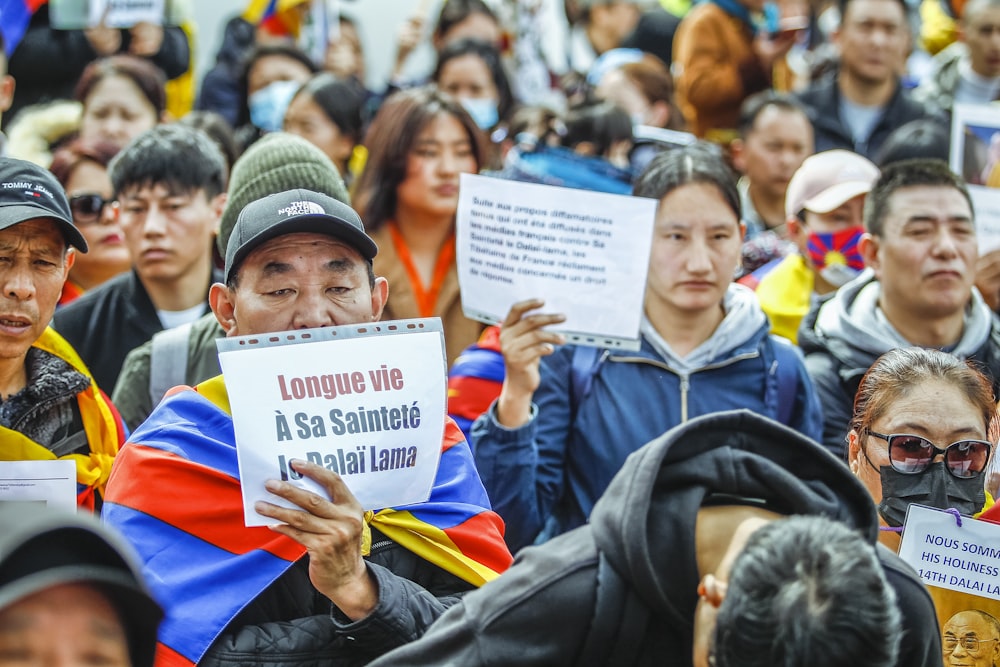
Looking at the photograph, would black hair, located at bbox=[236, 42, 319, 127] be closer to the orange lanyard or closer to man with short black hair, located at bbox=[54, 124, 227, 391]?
the orange lanyard

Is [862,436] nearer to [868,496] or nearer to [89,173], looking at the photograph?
[868,496]

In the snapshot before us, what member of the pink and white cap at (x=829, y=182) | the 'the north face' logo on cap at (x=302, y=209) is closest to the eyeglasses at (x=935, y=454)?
the 'the north face' logo on cap at (x=302, y=209)

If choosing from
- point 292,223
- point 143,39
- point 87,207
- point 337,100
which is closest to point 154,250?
point 87,207

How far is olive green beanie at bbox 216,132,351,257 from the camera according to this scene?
4.48 meters

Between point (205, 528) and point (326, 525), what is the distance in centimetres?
50

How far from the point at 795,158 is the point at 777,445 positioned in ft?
17.0

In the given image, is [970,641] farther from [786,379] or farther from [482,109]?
[482,109]

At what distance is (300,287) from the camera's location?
3342 mm

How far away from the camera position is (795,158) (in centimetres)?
741

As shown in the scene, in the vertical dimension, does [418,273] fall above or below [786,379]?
above

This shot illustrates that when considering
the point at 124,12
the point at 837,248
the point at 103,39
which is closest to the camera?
the point at 837,248

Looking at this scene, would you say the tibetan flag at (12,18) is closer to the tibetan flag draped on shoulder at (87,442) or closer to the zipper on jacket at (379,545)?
the tibetan flag draped on shoulder at (87,442)

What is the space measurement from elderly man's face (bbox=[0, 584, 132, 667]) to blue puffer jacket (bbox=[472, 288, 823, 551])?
2158 millimetres

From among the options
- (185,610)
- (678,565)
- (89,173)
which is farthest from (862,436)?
(89,173)
